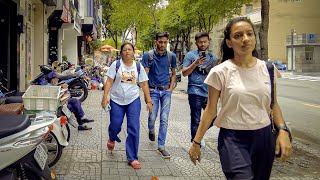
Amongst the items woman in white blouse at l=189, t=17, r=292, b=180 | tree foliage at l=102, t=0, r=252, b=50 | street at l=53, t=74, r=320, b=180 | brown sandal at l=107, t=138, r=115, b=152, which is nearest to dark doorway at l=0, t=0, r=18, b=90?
street at l=53, t=74, r=320, b=180

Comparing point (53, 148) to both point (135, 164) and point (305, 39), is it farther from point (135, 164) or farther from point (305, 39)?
point (305, 39)

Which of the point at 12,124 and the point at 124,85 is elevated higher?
the point at 124,85

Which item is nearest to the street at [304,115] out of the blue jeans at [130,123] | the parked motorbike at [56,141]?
the blue jeans at [130,123]

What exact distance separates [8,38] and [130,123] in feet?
23.6

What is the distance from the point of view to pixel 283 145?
295 centimetres

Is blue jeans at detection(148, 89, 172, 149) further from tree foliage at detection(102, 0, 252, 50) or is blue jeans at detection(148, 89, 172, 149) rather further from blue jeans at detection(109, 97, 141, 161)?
tree foliage at detection(102, 0, 252, 50)

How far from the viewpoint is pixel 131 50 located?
5.71m

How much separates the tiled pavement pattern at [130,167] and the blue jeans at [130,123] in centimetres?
23

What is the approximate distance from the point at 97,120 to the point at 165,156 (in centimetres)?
360

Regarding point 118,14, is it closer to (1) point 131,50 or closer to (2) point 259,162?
(1) point 131,50

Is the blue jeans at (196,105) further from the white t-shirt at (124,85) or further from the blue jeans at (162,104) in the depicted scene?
the white t-shirt at (124,85)

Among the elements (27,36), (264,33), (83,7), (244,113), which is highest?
(83,7)

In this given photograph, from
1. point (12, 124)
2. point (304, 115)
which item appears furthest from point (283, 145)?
point (304, 115)

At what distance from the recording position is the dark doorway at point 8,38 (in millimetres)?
11164
